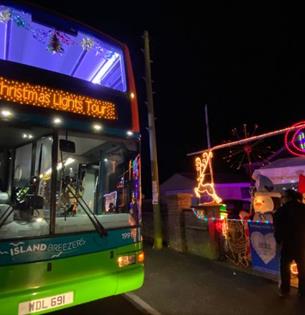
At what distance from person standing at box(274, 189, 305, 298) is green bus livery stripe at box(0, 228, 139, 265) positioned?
108 inches

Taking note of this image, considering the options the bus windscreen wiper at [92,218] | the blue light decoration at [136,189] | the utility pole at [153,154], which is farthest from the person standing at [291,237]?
the utility pole at [153,154]

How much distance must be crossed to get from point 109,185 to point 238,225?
4.08 metres

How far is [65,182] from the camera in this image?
4352 millimetres

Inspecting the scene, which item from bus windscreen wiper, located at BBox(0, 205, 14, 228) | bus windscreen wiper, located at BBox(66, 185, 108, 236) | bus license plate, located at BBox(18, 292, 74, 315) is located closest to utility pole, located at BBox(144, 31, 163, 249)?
bus windscreen wiper, located at BBox(66, 185, 108, 236)

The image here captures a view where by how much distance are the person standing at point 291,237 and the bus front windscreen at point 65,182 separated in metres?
2.60

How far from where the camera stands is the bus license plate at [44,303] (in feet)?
11.8

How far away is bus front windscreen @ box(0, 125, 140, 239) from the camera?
4066 millimetres

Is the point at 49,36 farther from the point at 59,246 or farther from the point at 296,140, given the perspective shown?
the point at 296,140

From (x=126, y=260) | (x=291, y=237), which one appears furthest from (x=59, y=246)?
(x=291, y=237)

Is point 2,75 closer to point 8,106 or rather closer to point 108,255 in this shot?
point 8,106

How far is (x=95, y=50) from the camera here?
18.3ft

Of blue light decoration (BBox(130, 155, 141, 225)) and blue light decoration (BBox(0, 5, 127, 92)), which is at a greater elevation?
blue light decoration (BBox(0, 5, 127, 92))

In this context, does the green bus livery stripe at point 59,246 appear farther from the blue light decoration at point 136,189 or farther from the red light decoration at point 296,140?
the red light decoration at point 296,140

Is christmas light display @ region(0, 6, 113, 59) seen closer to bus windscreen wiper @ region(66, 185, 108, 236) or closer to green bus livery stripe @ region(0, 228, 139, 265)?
bus windscreen wiper @ region(66, 185, 108, 236)
